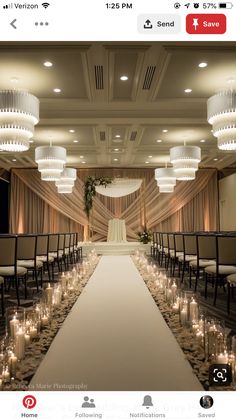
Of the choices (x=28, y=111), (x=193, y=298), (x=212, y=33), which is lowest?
(x=193, y=298)

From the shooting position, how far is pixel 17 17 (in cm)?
99

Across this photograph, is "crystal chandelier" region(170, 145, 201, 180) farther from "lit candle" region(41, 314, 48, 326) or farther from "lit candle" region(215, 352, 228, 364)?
"lit candle" region(215, 352, 228, 364)

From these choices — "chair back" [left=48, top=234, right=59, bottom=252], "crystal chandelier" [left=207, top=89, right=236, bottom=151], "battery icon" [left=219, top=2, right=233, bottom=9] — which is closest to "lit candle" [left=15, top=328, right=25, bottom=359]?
"battery icon" [left=219, top=2, right=233, bottom=9]

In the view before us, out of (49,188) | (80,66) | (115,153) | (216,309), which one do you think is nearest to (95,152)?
(115,153)

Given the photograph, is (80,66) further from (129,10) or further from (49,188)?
(49,188)

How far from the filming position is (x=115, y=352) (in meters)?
2.09

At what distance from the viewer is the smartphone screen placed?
37.9 inches

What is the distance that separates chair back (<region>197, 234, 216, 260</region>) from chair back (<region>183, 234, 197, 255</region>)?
60cm

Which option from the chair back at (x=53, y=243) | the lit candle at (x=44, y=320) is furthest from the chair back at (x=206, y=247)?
the chair back at (x=53, y=243)

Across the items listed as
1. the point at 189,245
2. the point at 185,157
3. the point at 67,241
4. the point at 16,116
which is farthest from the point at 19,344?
the point at 67,241

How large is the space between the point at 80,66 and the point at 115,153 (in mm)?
5884

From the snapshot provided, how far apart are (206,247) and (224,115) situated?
1.67m

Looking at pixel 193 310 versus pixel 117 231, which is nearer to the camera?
pixel 193 310

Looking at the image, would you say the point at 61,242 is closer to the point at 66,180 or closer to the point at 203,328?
the point at 66,180
